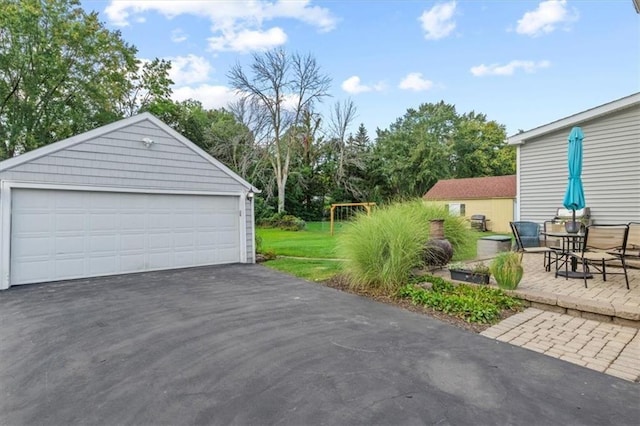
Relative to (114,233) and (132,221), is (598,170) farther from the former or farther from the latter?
(114,233)

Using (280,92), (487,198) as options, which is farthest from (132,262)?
(487,198)

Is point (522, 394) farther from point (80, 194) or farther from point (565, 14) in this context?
point (565, 14)

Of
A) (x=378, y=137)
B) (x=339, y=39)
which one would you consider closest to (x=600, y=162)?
(x=339, y=39)

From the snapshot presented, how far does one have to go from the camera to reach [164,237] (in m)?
8.23

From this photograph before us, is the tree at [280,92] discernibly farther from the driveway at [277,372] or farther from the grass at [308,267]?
the driveway at [277,372]

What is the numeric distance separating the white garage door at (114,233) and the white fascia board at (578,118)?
27.9 ft

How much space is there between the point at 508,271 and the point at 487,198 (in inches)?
677

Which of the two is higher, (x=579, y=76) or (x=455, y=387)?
(x=579, y=76)

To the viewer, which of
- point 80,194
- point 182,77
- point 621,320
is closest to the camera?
point 621,320

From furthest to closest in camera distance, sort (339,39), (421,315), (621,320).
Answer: (339,39) → (421,315) → (621,320)

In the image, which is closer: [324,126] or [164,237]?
[164,237]

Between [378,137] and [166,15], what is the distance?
26.1m

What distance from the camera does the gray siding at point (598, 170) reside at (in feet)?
27.4

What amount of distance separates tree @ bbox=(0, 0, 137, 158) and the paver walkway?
1941 centimetres
